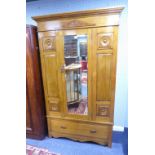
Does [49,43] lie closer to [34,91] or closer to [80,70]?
[80,70]

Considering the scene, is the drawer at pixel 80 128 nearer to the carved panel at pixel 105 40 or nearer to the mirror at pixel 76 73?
the mirror at pixel 76 73

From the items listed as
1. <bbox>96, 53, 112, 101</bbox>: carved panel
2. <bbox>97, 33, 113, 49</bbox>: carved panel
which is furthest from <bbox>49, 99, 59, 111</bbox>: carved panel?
<bbox>97, 33, 113, 49</bbox>: carved panel

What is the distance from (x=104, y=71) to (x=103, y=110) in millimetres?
529

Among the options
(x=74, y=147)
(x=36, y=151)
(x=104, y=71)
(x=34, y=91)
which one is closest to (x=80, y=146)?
(x=74, y=147)

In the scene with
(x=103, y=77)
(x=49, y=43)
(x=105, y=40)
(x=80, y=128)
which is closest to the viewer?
(x=105, y=40)

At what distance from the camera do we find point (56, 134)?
2.22m

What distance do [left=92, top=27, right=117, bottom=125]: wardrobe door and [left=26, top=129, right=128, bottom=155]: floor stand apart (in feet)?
1.43

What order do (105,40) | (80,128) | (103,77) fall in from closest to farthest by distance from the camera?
(105,40), (103,77), (80,128)

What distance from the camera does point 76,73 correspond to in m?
1.93

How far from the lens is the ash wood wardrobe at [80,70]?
1.71 metres

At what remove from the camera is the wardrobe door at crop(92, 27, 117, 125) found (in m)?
1.69

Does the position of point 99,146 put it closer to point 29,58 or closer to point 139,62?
point 29,58
